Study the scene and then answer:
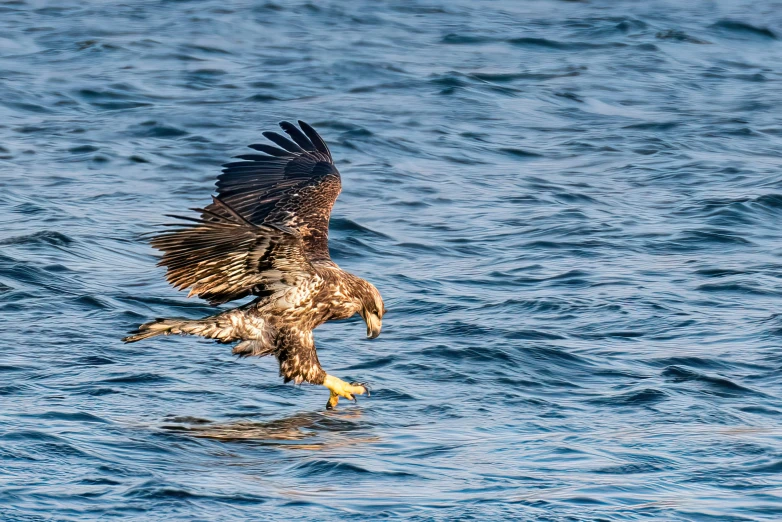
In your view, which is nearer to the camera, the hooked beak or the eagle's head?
the eagle's head

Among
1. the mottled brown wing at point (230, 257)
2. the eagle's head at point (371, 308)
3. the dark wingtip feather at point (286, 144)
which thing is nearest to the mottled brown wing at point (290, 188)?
the dark wingtip feather at point (286, 144)

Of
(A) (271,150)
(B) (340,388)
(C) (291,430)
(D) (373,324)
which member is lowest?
(C) (291,430)

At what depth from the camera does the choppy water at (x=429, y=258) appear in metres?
6.65

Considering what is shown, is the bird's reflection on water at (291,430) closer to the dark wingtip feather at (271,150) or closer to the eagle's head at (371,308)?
the eagle's head at (371,308)

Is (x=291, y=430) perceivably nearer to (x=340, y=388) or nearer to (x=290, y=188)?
(x=340, y=388)

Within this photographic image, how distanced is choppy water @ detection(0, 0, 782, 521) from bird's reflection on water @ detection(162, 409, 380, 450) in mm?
24

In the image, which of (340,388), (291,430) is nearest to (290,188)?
(340,388)

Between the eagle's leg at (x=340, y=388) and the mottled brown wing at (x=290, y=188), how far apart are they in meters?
0.74

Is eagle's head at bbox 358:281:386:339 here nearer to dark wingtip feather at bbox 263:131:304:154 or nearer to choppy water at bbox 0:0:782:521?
choppy water at bbox 0:0:782:521

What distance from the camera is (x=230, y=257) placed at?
6984mm

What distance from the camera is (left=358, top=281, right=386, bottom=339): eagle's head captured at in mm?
7941

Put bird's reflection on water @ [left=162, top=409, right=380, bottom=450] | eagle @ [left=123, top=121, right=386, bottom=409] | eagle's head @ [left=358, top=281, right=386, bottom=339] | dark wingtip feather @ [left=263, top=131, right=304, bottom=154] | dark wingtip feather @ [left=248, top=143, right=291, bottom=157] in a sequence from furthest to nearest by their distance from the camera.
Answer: dark wingtip feather @ [left=263, top=131, right=304, bottom=154], dark wingtip feather @ [left=248, top=143, right=291, bottom=157], eagle's head @ [left=358, top=281, right=386, bottom=339], bird's reflection on water @ [left=162, top=409, right=380, bottom=450], eagle @ [left=123, top=121, right=386, bottom=409]

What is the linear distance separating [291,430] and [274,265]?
3.16ft

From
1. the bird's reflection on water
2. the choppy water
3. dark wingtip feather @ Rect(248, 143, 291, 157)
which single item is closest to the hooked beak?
the choppy water
